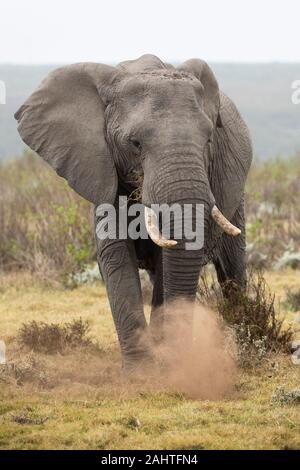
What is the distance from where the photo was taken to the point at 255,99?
331 ft

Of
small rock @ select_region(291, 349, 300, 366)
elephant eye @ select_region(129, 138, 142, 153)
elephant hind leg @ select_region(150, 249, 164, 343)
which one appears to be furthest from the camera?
small rock @ select_region(291, 349, 300, 366)

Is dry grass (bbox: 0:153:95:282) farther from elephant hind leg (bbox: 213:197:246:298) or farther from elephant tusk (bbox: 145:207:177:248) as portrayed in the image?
elephant tusk (bbox: 145:207:177:248)

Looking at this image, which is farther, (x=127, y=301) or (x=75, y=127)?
(x=75, y=127)

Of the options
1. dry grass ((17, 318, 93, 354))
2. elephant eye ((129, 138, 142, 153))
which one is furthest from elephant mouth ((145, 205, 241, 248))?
dry grass ((17, 318, 93, 354))

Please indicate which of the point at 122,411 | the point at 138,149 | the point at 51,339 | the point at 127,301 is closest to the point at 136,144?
the point at 138,149

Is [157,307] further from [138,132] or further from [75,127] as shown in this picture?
[138,132]

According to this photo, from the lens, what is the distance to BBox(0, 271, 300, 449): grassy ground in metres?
6.82

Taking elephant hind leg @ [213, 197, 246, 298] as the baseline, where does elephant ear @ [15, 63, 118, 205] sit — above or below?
above

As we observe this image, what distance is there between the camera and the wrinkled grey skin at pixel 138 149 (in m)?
7.75

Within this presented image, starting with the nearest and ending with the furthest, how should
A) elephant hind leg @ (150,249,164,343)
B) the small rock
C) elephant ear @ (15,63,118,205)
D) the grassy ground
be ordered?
the grassy ground → elephant ear @ (15,63,118,205) → elephant hind leg @ (150,249,164,343) → the small rock

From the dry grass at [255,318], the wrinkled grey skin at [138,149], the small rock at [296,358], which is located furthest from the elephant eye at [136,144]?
the small rock at [296,358]

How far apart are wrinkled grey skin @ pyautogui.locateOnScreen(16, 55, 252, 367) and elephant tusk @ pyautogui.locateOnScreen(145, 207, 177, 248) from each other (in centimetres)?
9

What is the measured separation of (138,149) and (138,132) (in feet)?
0.42
